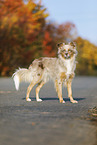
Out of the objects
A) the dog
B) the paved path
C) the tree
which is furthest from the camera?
the tree

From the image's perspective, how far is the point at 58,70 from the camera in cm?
1409

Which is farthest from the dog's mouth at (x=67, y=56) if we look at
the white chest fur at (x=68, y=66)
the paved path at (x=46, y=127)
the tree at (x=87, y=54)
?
the tree at (x=87, y=54)

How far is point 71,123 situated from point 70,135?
1.64m

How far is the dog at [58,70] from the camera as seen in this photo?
44.9ft

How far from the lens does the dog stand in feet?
44.9

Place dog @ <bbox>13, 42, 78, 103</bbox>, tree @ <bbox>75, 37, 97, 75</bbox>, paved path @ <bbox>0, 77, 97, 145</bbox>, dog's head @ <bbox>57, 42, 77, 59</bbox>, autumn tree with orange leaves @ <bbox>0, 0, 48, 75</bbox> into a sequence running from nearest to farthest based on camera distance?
paved path @ <bbox>0, 77, 97, 145</bbox>, dog's head @ <bbox>57, 42, 77, 59</bbox>, dog @ <bbox>13, 42, 78, 103</bbox>, autumn tree with orange leaves @ <bbox>0, 0, 48, 75</bbox>, tree @ <bbox>75, 37, 97, 75</bbox>

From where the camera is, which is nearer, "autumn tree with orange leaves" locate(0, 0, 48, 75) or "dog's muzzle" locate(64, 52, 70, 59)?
"dog's muzzle" locate(64, 52, 70, 59)

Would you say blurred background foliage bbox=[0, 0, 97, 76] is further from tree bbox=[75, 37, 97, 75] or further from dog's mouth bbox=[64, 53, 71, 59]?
dog's mouth bbox=[64, 53, 71, 59]

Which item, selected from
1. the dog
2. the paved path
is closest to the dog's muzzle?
the dog

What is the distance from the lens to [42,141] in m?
6.82

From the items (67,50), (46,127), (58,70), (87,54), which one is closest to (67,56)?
(67,50)

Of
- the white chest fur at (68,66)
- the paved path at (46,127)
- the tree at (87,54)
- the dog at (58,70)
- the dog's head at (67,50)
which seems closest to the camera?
the paved path at (46,127)

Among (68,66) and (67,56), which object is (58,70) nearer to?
(68,66)

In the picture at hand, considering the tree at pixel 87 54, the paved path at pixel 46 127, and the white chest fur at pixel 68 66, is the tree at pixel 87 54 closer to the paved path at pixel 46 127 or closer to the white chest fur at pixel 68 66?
the white chest fur at pixel 68 66
